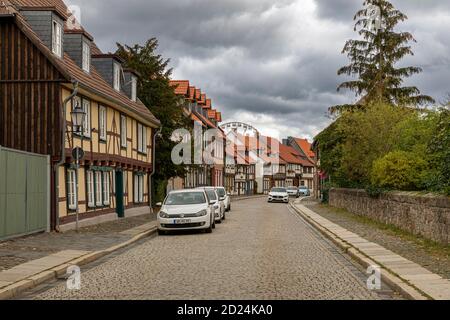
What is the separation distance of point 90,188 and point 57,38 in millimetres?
6146

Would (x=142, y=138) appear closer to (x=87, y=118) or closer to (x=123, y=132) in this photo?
(x=123, y=132)

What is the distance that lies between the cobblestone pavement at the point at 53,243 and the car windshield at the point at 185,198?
205 cm

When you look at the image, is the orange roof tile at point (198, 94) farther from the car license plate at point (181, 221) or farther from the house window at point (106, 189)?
the car license plate at point (181, 221)

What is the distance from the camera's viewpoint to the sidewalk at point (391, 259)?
920 cm

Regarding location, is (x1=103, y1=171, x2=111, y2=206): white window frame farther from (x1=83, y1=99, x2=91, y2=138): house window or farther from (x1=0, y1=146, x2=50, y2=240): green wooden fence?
(x1=0, y1=146, x2=50, y2=240): green wooden fence

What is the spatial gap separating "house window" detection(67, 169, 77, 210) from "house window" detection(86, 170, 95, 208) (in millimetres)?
1771

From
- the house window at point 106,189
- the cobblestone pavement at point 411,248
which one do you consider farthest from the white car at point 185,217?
the house window at point 106,189

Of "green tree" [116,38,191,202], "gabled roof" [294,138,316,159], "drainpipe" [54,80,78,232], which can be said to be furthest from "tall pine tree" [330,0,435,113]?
"gabled roof" [294,138,316,159]

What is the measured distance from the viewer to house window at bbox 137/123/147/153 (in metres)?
33.3
